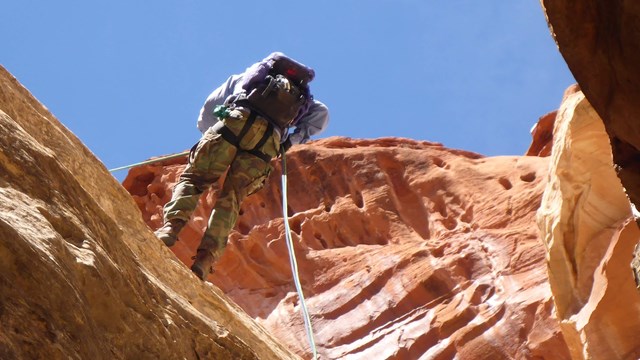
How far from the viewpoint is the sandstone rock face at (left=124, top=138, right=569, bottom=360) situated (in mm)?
15016

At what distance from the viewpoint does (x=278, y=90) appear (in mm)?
11000

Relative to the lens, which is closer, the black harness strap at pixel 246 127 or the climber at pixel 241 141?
the climber at pixel 241 141

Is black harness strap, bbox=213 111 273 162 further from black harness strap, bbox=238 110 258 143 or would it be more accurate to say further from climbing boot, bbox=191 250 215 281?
climbing boot, bbox=191 250 215 281

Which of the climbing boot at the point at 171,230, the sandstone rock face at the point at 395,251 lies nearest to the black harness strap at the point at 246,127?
the climbing boot at the point at 171,230

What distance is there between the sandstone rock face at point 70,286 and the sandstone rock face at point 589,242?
246 inches

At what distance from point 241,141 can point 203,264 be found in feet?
4.66

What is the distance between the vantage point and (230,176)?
10750 millimetres

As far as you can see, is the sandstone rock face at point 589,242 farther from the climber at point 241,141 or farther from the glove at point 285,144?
the glove at point 285,144

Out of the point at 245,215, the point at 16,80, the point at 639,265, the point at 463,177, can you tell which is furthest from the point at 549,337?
the point at 639,265

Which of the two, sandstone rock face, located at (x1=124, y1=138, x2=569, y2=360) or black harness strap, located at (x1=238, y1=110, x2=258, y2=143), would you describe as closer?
black harness strap, located at (x1=238, y1=110, x2=258, y2=143)

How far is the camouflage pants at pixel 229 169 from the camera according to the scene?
34.8 ft

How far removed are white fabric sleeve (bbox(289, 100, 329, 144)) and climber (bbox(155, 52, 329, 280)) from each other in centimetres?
1

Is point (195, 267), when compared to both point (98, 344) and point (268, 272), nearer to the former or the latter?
point (98, 344)

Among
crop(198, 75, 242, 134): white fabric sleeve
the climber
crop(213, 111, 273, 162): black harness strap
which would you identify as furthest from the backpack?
crop(198, 75, 242, 134): white fabric sleeve
